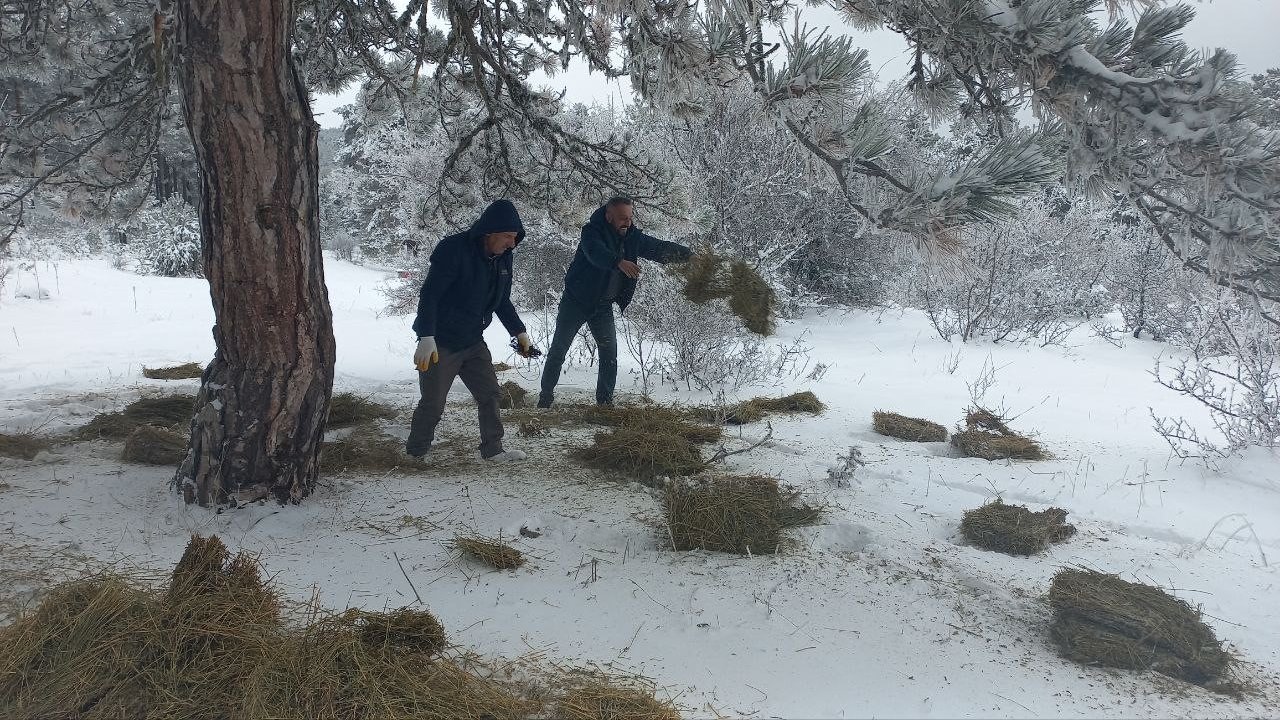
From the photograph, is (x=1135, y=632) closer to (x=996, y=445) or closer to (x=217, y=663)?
(x=996, y=445)

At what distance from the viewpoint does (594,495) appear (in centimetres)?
318

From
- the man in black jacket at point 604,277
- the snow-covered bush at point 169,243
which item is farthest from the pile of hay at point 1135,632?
the snow-covered bush at point 169,243

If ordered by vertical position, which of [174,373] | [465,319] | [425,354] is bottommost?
[174,373]

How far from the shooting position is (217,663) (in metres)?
1.74

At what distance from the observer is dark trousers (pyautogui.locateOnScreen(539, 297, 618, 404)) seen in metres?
4.83

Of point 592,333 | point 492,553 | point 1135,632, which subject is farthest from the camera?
point 592,333

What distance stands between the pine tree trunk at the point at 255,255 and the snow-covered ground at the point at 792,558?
255 mm

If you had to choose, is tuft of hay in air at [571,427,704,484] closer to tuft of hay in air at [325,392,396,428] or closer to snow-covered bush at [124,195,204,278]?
tuft of hay in air at [325,392,396,428]

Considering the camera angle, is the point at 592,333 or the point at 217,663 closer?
the point at 217,663

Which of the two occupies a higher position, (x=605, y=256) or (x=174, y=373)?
(x=605, y=256)

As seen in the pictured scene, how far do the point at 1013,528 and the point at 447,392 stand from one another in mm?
2896

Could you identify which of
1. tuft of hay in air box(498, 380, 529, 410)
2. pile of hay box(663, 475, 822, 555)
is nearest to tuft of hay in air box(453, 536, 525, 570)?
pile of hay box(663, 475, 822, 555)

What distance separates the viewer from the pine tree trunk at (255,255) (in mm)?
2494

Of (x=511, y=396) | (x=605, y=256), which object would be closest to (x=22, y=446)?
(x=511, y=396)
